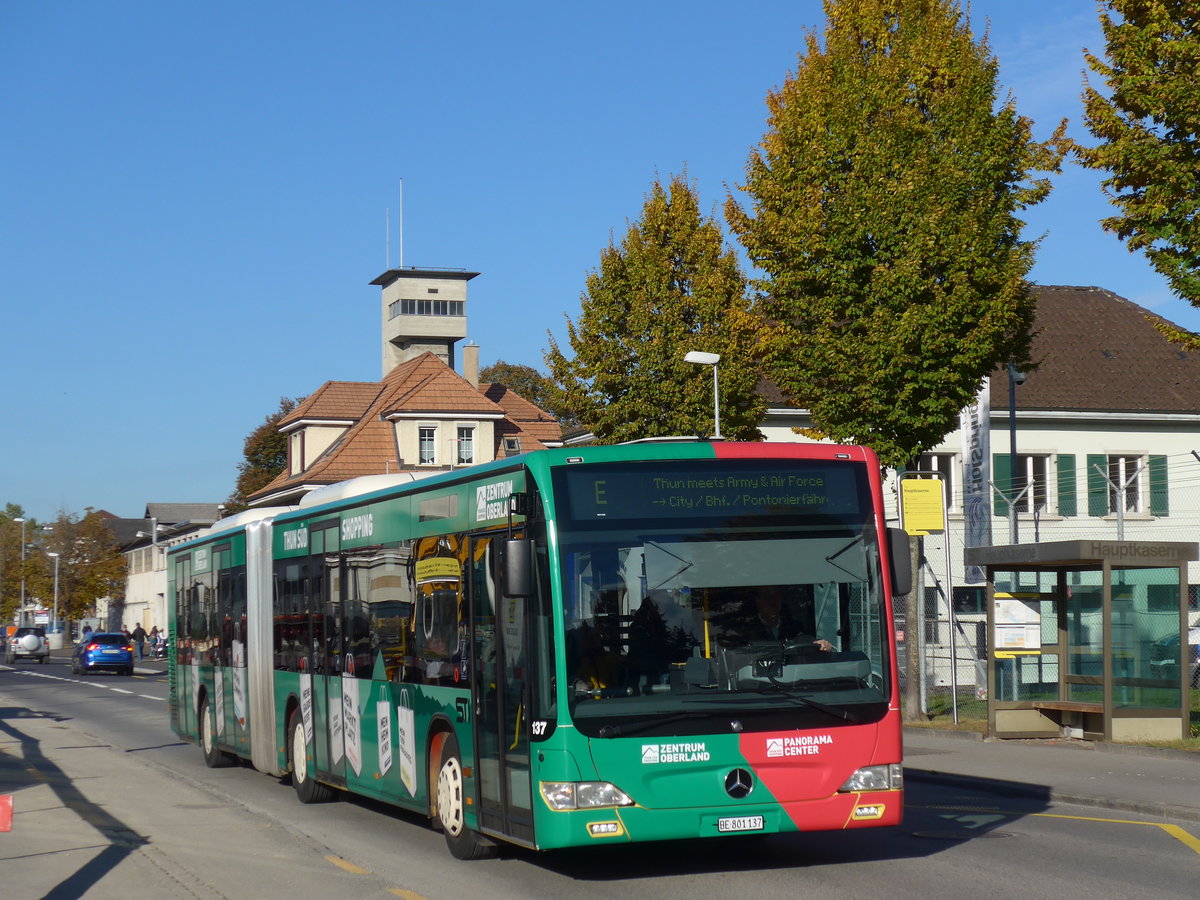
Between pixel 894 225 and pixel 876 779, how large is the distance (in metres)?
14.1

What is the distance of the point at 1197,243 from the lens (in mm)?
16422

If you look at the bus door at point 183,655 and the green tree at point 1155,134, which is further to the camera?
the bus door at point 183,655

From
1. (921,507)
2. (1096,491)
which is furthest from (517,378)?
(921,507)

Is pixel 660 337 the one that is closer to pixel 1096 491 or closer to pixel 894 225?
pixel 894 225

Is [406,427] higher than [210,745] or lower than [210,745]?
higher

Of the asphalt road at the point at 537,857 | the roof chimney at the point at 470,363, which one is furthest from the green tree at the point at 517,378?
the asphalt road at the point at 537,857

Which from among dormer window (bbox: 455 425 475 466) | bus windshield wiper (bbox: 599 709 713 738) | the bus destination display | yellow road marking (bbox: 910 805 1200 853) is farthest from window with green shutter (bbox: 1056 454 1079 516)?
dormer window (bbox: 455 425 475 466)

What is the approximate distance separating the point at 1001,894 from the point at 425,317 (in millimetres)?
99016

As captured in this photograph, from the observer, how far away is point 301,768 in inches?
642

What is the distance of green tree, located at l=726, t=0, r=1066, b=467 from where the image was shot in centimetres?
2302

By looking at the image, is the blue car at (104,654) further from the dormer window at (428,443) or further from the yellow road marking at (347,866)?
the yellow road marking at (347,866)

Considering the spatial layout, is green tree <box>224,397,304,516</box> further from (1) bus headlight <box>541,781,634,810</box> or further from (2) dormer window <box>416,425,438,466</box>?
(1) bus headlight <box>541,781,634,810</box>

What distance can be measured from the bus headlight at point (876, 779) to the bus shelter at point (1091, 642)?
31.4ft

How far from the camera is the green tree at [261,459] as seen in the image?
91.5m
